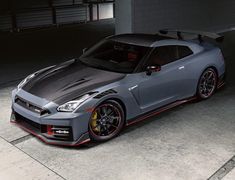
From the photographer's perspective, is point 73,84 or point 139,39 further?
point 139,39

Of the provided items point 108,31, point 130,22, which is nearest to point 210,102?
point 130,22

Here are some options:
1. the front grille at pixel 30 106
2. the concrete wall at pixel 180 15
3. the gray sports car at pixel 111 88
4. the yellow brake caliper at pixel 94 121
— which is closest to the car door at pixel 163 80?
the gray sports car at pixel 111 88

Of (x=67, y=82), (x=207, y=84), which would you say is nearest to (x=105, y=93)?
(x=67, y=82)

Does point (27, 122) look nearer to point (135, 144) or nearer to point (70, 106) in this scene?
point (70, 106)

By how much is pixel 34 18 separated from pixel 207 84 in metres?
12.3

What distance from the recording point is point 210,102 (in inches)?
269

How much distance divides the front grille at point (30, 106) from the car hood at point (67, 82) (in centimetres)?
18

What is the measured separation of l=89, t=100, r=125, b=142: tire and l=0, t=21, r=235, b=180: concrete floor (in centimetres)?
13

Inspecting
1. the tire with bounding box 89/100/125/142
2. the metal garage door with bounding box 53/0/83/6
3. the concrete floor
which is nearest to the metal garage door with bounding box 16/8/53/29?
the metal garage door with bounding box 53/0/83/6

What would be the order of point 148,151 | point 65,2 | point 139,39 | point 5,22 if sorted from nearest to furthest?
point 148,151
point 139,39
point 5,22
point 65,2

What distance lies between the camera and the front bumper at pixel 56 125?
4773 mm

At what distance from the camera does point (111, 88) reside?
515 cm

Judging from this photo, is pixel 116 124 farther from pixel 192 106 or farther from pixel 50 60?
pixel 50 60

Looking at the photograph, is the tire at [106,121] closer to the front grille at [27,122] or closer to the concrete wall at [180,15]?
the front grille at [27,122]
